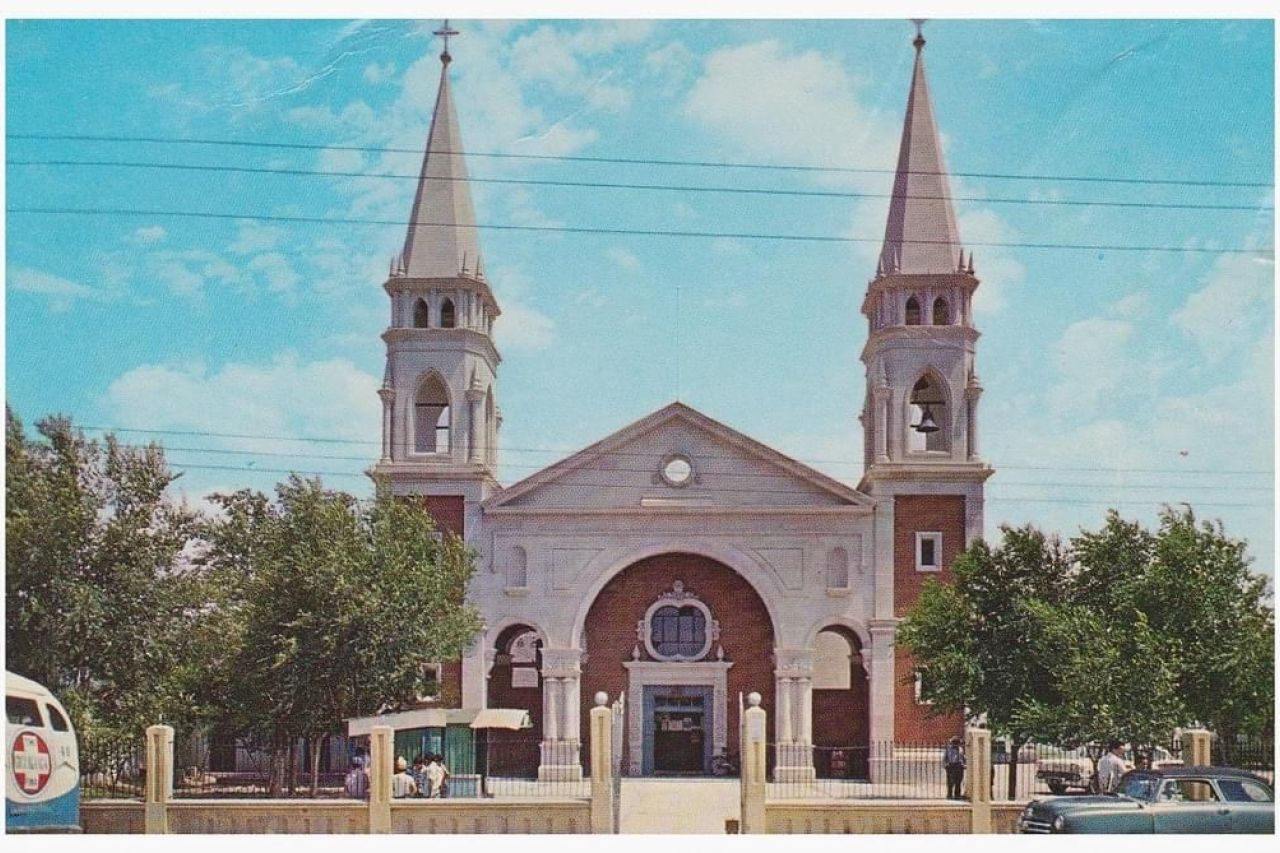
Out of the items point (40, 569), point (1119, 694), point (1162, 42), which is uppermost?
point (1162, 42)

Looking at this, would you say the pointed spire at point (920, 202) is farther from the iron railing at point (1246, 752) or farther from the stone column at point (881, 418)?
the iron railing at point (1246, 752)

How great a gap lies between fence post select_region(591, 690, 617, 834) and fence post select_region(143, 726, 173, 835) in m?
4.98

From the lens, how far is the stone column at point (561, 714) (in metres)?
27.2

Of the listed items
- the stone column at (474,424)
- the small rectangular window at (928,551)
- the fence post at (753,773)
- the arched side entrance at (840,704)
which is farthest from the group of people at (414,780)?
the small rectangular window at (928,551)

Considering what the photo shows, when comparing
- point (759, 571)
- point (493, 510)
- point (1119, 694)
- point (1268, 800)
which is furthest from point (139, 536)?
point (1268, 800)

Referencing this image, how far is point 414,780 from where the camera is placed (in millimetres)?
21375

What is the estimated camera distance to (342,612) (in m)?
23.6

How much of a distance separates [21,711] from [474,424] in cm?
1018

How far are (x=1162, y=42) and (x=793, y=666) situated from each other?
11.6 m

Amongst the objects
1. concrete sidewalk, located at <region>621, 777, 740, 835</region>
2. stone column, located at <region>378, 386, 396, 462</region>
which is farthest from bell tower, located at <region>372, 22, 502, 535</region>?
concrete sidewalk, located at <region>621, 777, 740, 835</region>

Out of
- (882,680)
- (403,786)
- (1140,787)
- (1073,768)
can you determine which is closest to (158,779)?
(403,786)

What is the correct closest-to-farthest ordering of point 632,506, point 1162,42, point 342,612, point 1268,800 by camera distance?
1. point 1268,800
2. point 1162,42
3. point 342,612
4. point 632,506

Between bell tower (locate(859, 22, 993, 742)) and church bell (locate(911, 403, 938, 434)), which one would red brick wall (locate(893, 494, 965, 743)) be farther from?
church bell (locate(911, 403, 938, 434))

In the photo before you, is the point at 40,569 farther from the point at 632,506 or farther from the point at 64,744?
the point at 632,506
